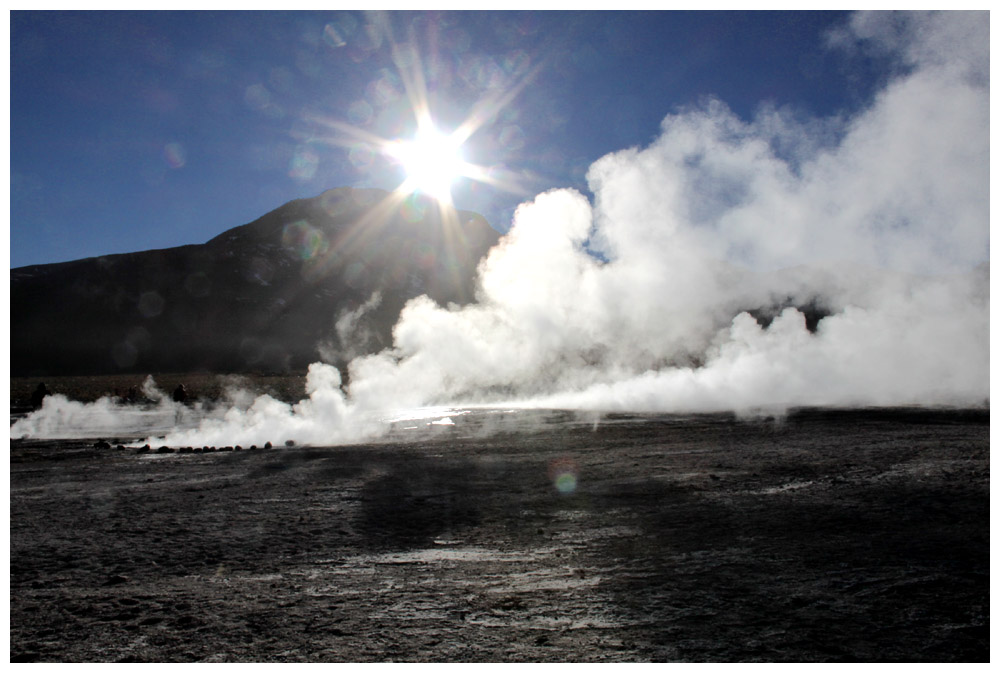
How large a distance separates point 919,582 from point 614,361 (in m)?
41.0

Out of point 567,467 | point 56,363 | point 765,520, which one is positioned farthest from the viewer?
point 56,363

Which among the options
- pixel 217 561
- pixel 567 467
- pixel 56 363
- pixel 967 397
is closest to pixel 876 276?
pixel 967 397

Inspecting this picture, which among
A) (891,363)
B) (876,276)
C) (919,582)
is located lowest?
(919,582)

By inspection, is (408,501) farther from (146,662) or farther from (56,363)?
(56,363)

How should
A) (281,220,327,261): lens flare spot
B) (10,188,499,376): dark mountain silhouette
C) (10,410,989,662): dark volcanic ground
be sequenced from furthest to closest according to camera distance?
(281,220,327,261): lens flare spot → (10,188,499,376): dark mountain silhouette → (10,410,989,662): dark volcanic ground

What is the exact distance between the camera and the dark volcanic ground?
4.42 m

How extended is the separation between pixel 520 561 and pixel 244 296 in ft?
456

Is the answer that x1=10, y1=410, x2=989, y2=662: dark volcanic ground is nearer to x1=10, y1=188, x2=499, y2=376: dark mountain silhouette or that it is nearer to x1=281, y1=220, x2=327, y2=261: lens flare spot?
x1=10, y1=188, x2=499, y2=376: dark mountain silhouette

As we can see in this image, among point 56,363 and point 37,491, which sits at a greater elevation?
point 56,363

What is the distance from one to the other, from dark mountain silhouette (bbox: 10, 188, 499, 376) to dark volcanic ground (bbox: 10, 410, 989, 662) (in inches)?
3878

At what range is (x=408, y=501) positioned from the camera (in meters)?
9.48

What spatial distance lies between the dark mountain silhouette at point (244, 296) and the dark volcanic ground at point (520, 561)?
98.5 metres

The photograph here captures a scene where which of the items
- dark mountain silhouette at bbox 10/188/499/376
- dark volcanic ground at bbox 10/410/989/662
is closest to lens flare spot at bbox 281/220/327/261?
dark mountain silhouette at bbox 10/188/499/376

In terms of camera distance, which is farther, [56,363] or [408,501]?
[56,363]
